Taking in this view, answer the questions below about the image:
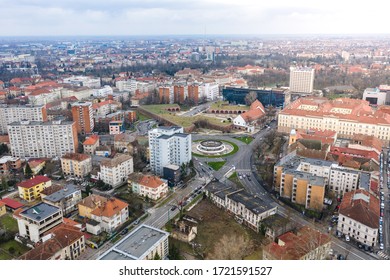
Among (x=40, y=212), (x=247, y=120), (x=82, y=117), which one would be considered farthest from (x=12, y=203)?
(x=247, y=120)

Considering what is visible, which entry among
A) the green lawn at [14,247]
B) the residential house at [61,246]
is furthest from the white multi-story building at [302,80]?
the green lawn at [14,247]

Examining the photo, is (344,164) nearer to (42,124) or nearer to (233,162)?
(233,162)

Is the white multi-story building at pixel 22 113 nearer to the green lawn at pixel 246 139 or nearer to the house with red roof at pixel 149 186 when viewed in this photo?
the house with red roof at pixel 149 186

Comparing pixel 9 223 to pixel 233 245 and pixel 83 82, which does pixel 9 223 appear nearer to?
pixel 233 245

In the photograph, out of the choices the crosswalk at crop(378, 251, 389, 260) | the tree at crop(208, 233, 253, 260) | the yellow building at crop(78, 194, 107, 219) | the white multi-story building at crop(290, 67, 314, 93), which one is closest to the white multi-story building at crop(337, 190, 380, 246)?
the crosswalk at crop(378, 251, 389, 260)

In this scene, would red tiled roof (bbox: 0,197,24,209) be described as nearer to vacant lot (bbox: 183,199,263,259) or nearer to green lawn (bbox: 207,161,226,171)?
vacant lot (bbox: 183,199,263,259)

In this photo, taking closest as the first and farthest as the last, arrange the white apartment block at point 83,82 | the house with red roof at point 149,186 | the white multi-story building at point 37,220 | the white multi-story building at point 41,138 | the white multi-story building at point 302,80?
the white multi-story building at point 37,220, the house with red roof at point 149,186, the white multi-story building at point 41,138, the white multi-story building at point 302,80, the white apartment block at point 83,82
